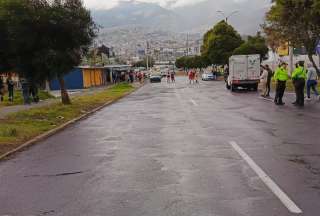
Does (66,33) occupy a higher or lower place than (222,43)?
higher

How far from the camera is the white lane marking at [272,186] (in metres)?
6.51

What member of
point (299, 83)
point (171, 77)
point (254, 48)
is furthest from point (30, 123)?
point (254, 48)

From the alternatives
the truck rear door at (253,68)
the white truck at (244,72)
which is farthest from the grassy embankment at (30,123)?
the truck rear door at (253,68)

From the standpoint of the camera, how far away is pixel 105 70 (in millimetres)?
81812

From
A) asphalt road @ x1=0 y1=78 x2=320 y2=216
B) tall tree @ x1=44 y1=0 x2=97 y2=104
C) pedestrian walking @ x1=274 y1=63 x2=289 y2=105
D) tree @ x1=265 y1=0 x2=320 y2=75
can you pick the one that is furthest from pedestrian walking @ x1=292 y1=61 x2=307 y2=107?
tall tree @ x1=44 y1=0 x2=97 y2=104

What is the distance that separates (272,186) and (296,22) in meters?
28.7

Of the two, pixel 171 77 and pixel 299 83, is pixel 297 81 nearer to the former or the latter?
pixel 299 83

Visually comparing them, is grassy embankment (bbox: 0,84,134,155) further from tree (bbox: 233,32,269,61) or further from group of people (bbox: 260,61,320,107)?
tree (bbox: 233,32,269,61)

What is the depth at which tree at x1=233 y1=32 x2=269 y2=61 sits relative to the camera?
243 feet

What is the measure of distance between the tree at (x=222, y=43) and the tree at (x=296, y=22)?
45.0m

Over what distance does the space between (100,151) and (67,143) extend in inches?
81.9

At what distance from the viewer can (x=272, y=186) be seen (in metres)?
7.68

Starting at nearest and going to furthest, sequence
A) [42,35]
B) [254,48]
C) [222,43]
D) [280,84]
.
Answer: [42,35], [280,84], [254,48], [222,43]

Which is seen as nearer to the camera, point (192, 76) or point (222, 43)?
point (192, 76)
